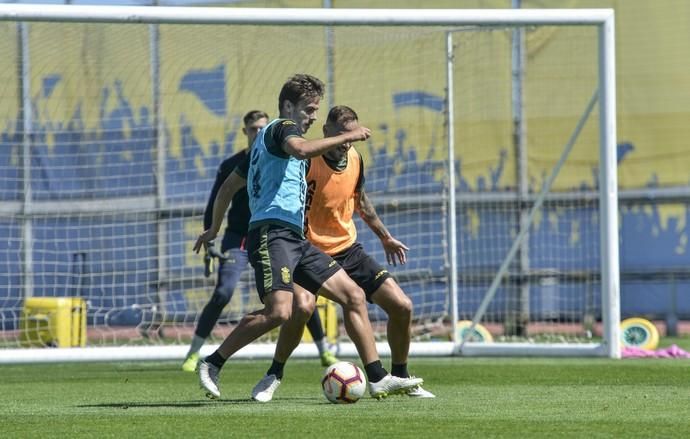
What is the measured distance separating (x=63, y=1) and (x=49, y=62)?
89.7 inches

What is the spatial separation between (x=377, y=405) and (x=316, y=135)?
764cm

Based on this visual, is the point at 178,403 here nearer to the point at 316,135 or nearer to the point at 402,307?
the point at 402,307

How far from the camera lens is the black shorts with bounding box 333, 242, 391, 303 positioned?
29.2 feet

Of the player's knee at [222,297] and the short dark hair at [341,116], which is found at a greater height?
the short dark hair at [341,116]

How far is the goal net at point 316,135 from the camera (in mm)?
14336

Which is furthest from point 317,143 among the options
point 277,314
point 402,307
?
point 402,307

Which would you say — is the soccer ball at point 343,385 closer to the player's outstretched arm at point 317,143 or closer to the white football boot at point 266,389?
the white football boot at point 266,389

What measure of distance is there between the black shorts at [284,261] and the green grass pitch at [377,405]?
73 cm

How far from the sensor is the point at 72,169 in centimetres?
1700

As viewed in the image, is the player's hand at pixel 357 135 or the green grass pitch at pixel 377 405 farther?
the player's hand at pixel 357 135

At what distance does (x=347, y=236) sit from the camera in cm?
919

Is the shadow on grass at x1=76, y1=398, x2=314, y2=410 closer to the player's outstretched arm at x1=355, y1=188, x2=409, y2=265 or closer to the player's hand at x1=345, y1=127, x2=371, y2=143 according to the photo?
the player's outstretched arm at x1=355, y1=188, x2=409, y2=265

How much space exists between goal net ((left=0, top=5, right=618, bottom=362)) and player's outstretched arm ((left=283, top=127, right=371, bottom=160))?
17.8 ft

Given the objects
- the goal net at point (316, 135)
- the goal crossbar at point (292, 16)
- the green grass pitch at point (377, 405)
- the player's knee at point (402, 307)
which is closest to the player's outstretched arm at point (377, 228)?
the player's knee at point (402, 307)
